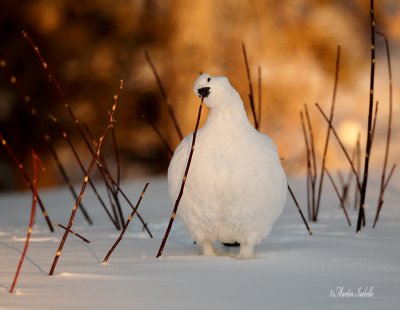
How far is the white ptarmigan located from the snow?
0.28 ft

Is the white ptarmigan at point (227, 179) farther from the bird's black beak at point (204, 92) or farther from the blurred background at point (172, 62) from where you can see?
the blurred background at point (172, 62)

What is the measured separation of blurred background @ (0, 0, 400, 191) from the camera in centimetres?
507

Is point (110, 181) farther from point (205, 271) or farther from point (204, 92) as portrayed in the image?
point (205, 271)

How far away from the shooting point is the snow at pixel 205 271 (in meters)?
1.40

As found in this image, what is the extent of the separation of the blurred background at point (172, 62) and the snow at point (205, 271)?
240 centimetres

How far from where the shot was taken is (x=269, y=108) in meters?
5.07

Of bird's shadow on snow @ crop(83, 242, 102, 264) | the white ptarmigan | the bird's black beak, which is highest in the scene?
the bird's black beak

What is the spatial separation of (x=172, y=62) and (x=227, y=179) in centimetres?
336

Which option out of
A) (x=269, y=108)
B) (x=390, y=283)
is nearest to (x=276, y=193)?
(x=390, y=283)

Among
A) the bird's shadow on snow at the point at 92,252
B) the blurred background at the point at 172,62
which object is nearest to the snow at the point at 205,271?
the bird's shadow on snow at the point at 92,252

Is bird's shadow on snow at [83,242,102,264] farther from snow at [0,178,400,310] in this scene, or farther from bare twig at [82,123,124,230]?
bare twig at [82,123,124,230]

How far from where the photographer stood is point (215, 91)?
6.51ft

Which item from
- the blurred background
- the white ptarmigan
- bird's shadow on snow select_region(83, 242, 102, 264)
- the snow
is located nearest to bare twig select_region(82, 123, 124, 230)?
the snow

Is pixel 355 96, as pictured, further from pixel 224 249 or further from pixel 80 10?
pixel 224 249
